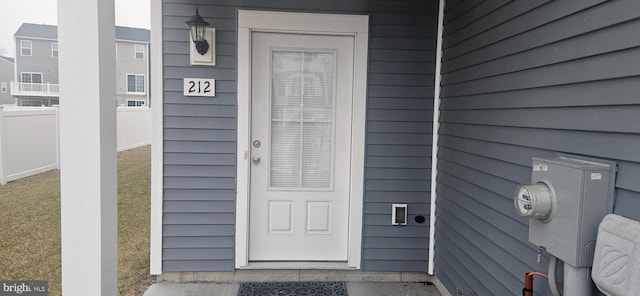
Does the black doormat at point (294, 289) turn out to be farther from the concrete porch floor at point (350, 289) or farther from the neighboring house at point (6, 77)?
the neighboring house at point (6, 77)

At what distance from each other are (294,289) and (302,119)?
4.23 feet

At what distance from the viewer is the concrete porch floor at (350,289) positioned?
2842 millimetres

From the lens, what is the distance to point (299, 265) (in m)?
3.07

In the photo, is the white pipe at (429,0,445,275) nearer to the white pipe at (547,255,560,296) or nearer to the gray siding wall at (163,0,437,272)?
the gray siding wall at (163,0,437,272)

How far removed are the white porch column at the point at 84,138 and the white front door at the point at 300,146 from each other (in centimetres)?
148

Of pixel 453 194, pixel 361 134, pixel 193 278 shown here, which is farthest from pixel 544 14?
pixel 193 278

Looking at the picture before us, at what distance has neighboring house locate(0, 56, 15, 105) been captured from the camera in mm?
3598

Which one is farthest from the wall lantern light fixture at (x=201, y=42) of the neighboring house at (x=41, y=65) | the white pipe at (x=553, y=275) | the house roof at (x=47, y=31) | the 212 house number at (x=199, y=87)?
the white pipe at (x=553, y=275)

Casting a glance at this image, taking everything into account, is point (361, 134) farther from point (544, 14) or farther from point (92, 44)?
point (92, 44)

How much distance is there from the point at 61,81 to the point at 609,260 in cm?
201

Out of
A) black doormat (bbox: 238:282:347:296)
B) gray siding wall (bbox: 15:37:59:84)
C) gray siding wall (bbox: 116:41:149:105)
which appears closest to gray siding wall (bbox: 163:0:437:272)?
black doormat (bbox: 238:282:347:296)

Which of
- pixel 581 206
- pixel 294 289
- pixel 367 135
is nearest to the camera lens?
pixel 581 206

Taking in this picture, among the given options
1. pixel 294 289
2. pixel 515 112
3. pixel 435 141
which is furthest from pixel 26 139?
pixel 515 112

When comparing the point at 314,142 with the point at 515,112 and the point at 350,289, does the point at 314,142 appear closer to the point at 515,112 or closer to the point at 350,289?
the point at 350,289
